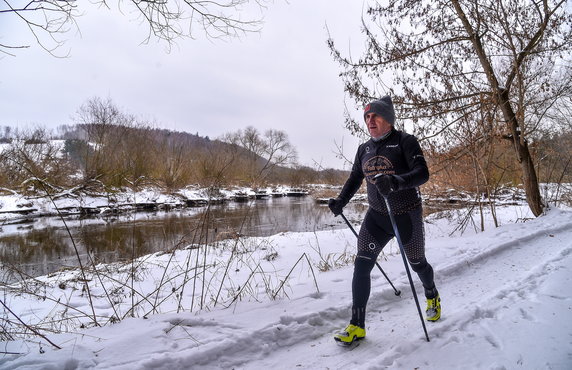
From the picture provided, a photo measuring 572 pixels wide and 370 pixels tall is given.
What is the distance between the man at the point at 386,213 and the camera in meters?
2.38

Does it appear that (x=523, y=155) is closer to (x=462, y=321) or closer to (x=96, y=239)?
(x=462, y=321)

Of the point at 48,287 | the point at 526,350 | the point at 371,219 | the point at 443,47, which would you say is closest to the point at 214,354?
the point at 371,219

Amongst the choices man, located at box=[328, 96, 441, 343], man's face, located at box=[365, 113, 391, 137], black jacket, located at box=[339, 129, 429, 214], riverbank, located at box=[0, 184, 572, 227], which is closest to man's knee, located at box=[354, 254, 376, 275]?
man, located at box=[328, 96, 441, 343]

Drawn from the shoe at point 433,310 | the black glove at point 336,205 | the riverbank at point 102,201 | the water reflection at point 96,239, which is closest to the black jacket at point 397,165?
the black glove at point 336,205

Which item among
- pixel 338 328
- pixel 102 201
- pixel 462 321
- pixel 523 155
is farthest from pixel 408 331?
pixel 102 201

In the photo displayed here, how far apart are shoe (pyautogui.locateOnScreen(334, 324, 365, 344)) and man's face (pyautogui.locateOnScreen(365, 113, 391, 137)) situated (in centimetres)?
172

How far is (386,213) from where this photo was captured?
253 centimetres

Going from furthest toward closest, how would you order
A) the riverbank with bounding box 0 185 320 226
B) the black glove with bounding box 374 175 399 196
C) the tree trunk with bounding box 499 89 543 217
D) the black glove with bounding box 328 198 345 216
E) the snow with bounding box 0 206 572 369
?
1. the riverbank with bounding box 0 185 320 226
2. the tree trunk with bounding box 499 89 543 217
3. the black glove with bounding box 328 198 345 216
4. the black glove with bounding box 374 175 399 196
5. the snow with bounding box 0 206 572 369

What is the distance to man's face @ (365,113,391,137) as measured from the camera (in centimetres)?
256

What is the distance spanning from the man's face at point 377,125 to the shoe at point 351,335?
5.63 ft

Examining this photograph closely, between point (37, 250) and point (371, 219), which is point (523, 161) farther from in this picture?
point (37, 250)

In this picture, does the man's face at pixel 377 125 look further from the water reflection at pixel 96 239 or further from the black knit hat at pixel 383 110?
the water reflection at pixel 96 239

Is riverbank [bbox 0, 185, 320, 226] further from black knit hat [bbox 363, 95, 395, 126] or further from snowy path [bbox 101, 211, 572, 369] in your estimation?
black knit hat [bbox 363, 95, 395, 126]

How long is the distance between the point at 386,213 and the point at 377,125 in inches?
32.0
